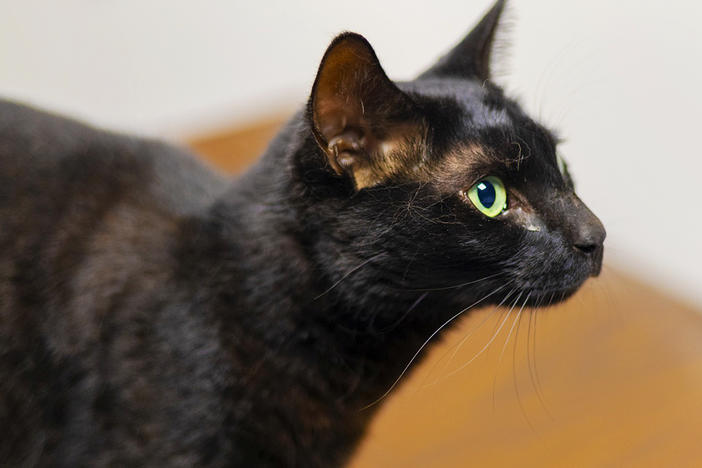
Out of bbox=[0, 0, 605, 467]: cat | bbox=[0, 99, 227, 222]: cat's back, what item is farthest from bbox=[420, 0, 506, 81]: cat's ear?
bbox=[0, 99, 227, 222]: cat's back

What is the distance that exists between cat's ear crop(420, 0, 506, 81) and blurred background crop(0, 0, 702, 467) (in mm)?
49

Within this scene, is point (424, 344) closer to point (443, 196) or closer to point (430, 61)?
point (443, 196)

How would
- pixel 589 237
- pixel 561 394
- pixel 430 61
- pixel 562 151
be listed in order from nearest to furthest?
pixel 589 237 → pixel 561 394 → pixel 562 151 → pixel 430 61

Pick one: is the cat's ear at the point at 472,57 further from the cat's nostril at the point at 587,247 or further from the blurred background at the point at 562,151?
the cat's nostril at the point at 587,247

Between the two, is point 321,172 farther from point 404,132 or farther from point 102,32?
point 102,32

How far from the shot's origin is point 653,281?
1.25 m

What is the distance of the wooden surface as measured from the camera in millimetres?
851

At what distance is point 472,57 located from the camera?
81 centimetres

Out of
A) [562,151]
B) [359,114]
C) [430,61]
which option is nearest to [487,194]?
[359,114]

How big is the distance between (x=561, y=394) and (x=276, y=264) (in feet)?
1.41

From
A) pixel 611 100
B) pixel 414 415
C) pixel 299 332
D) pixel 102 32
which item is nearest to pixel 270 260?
pixel 299 332

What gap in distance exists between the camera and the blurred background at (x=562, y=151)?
91 cm

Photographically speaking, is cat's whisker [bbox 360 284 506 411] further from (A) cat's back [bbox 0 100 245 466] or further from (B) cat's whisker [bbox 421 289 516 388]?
(A) cat's back [bbox 0 100 245 466]

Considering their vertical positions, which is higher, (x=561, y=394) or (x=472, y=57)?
(x=472, y=57)
